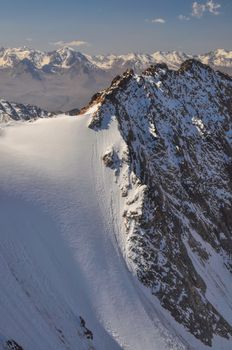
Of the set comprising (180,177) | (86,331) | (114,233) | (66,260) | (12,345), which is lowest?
(86,331)

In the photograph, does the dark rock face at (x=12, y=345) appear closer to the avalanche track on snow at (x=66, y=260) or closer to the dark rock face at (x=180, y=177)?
the avalanche track on snow at (x=66, y=260)

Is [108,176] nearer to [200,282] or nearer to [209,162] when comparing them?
[200,282]

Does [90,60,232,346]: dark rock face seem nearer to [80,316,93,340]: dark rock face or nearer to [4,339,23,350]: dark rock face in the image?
[80,316,93,340]: dark rock face

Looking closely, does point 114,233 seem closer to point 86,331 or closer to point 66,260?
point 66,260

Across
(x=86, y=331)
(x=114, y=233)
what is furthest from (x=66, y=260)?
(x=114, y=233)

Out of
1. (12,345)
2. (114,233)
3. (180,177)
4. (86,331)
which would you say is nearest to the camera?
(12,345)
